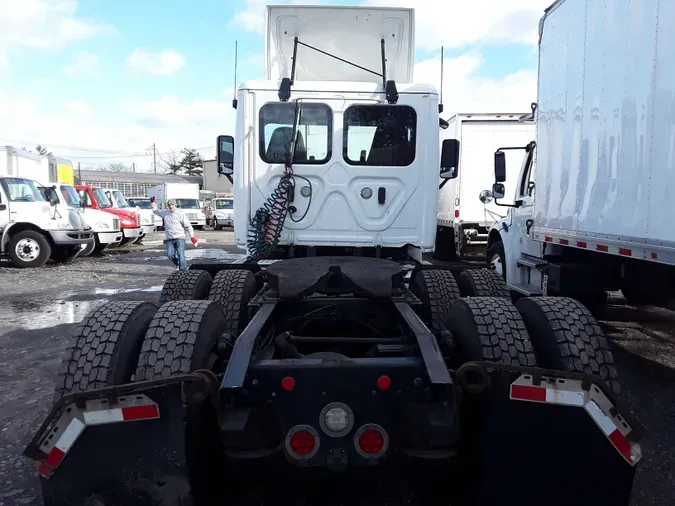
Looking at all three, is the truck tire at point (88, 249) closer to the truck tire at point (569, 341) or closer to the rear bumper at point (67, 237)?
the rear bumper at point (67, 237)

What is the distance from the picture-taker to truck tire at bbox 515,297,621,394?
263cm

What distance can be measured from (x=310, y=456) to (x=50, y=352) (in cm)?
486

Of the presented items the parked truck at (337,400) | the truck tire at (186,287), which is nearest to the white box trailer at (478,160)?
the truck tire at (186,287)

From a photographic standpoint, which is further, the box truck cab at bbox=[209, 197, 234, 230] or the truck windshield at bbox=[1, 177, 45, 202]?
the box truck cab at bbox=[209, 197, 234, 230]

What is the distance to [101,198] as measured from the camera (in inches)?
716

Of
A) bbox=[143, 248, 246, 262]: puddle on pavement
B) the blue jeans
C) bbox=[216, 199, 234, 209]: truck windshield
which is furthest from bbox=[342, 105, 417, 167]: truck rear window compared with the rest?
bbox=[216, 199, 234, 209]: truck windshield

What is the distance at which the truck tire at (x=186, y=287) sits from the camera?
15.5ft

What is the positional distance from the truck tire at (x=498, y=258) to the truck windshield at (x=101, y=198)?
1357cm

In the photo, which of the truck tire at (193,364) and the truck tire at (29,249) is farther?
the truck tire at (29,249)

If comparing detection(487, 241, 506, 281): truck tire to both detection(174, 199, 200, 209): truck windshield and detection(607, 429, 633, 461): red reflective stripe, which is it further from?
detection(174, 199, 200, 209): truck windshield

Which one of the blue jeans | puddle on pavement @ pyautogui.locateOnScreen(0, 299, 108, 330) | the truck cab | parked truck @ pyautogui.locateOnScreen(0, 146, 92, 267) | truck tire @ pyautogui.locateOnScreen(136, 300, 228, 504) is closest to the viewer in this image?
truck tire @ pyautogui.locateOnScreen(136, 300, 228, 504)

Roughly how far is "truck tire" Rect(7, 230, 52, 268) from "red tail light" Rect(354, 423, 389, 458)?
44.1 ft

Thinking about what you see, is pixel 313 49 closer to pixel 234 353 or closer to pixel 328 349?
pixel 328 349

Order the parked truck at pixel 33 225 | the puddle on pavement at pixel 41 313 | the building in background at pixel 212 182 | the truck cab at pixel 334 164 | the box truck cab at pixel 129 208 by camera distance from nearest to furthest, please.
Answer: the truck cab at pixel 334 164
the puddle on pavement at pixel 41 313
the parked truck at pixel 33 225
the box truck cab at pixel 129 208
the building in background at pixel 212 182
